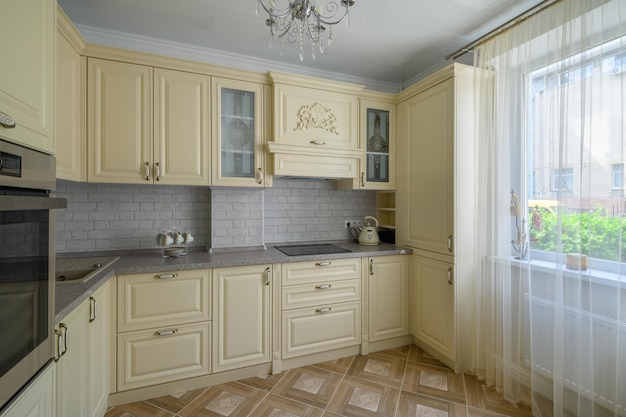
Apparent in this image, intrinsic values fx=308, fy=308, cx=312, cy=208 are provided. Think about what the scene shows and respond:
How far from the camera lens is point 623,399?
1561mm

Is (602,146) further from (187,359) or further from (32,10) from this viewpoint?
(187,359)

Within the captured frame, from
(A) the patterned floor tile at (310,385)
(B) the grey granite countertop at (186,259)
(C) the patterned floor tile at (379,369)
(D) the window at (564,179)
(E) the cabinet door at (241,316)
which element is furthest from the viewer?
(C) the patterned floor tile at (379,369)

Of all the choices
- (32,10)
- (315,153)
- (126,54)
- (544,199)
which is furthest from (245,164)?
(544,199)

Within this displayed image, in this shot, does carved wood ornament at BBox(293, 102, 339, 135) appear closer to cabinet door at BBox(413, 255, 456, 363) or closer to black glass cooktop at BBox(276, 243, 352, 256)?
black glass cooktop at BBox(276, 243, 352, 256)

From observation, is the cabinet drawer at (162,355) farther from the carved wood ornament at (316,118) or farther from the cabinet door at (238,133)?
the carved wood ornament at (316,118)

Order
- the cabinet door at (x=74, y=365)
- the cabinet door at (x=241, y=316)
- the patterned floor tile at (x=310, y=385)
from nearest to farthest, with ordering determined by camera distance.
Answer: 1. the cabinet door at (x=74, y=365)
2. the patterned floor tile at (x=310, y=385)
3. the cabinet door at (x=241, y=316)

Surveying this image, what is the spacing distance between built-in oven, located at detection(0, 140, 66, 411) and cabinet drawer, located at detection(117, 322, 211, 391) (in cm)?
107

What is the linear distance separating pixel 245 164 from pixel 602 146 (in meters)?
2.28

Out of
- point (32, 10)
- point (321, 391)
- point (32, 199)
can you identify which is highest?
point (32, 10)

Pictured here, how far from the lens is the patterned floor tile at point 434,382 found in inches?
84.4

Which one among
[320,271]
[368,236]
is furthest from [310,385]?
[368,236]

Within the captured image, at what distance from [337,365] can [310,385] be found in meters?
0.35

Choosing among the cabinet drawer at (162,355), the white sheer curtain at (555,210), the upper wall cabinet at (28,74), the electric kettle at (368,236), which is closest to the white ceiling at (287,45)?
the white sheer curtain at (555,210)

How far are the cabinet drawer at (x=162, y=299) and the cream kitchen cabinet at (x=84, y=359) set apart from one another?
0.11 m
